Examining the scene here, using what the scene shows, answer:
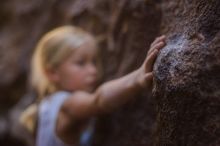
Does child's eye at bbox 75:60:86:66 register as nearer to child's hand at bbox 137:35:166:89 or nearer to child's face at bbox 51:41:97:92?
child's face at bbox 51:41:97:92

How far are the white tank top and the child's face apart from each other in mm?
67

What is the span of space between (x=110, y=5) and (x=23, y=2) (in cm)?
140

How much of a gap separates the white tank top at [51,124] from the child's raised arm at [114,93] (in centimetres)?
7

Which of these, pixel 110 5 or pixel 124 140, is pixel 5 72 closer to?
pixel 110 5

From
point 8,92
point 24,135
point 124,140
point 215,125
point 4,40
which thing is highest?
point 4,40

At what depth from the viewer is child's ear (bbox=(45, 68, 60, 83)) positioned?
2252 mm

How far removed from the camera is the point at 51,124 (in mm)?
2238

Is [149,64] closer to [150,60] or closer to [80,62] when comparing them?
[150,60]

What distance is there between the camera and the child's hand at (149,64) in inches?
56.5

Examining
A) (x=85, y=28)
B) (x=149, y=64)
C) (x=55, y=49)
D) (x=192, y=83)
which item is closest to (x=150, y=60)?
(x=149, y=64)

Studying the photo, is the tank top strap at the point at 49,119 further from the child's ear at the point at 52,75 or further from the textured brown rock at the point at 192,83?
the textured brown rock at the point at 192,83

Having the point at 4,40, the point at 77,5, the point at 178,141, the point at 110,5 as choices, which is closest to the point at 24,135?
the point at 4,40

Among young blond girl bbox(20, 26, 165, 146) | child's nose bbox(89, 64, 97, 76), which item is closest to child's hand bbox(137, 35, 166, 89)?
young blond girl bbox(20, 26, 165, 146)

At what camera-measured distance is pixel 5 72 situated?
354 centimetres
